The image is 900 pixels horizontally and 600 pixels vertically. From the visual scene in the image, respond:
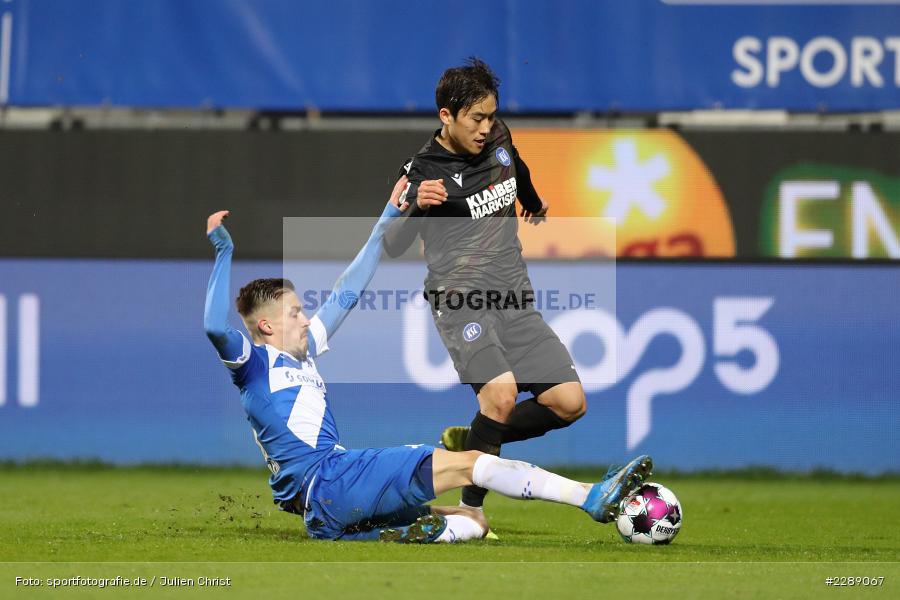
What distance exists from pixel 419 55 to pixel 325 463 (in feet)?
16.6

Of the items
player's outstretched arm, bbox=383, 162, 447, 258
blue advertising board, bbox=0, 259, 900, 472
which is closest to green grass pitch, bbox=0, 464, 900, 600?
blue advertising board, bbox=0, 259, 900, 472

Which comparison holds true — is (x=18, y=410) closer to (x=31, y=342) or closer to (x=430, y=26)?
(x=31, y=342)

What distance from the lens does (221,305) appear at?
18.2ft

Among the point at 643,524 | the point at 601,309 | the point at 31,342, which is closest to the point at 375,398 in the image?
the point at 601,309

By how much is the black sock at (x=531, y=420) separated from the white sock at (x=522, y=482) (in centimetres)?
90

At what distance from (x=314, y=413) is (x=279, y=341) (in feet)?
1.27

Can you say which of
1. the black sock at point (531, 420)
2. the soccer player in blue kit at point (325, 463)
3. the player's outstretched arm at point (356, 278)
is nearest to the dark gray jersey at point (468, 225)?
the player's outstretched arm at point (356, 278)

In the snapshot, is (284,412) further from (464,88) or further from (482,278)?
(464,88)

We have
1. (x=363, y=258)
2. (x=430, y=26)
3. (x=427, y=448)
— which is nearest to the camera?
(x=427, y=448)

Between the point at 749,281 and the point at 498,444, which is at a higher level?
A: the point at 749,281

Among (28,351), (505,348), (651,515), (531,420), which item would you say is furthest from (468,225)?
(28,351)

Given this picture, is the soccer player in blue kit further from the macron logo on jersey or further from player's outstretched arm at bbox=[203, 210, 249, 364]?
the macron logo on jersey

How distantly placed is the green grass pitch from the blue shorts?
0.53 ft

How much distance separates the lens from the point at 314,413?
600 cm
